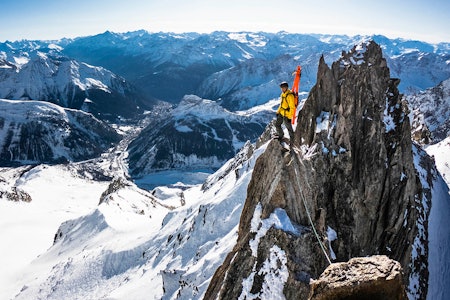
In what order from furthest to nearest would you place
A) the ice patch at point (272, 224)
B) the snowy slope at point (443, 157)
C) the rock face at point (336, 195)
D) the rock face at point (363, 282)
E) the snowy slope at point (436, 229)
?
the snowy slope at point (443, 157), the snowy slope at point (436, 229), the ice patch at point (272, 224), the rock face at point (336, 195), the rock face at point (363, 282)

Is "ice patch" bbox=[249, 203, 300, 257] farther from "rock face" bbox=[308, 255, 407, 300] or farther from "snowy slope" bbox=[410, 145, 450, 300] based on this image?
"snowy slope" bbox=[410, 145, 450, 300]

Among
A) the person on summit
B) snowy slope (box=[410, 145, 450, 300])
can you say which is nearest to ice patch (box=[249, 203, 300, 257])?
the person on summit

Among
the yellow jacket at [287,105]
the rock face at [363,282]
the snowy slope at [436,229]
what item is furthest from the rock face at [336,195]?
the rock face at [363,282]

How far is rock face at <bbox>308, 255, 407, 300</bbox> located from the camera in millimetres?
8281

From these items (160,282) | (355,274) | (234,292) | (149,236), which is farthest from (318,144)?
(149,236)

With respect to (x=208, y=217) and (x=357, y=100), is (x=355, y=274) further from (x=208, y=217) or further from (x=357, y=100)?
(x=208, y=217)

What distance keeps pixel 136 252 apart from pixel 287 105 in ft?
145

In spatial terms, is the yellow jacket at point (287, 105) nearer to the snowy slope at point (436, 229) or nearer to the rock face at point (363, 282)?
the rock face at point (363, 282)

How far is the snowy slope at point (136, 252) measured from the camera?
4162cm

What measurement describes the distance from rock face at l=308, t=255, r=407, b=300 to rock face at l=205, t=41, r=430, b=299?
889 centimetres

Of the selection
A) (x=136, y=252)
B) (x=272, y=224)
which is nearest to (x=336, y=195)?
(x=272, y=224)

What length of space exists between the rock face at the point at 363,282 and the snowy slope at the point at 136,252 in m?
27.2

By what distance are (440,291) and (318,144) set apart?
21145 mm

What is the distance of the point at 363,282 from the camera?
27.6 feet
